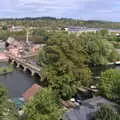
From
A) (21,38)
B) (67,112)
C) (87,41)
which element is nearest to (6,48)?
(21,38)

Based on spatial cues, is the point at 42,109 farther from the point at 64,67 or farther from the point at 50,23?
the point at 50,23

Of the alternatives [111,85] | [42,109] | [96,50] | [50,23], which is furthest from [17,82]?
[50,23]

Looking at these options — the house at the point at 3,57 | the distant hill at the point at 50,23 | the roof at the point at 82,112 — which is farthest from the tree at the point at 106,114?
the distant hill at the point at 50,23

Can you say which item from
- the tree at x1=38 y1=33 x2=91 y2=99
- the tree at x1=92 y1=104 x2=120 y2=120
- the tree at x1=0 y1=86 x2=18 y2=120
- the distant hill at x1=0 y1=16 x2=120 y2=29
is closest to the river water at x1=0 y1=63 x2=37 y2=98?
the tree at x1=38 y1=33 x2=91 y2=99

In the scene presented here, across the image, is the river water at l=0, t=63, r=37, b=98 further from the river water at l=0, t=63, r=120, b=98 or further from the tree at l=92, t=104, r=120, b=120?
the tree at l=92, t=104, r=120, b=120

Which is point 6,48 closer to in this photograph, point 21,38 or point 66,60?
point 21,38

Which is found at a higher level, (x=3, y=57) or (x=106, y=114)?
(x=106, y=114)
